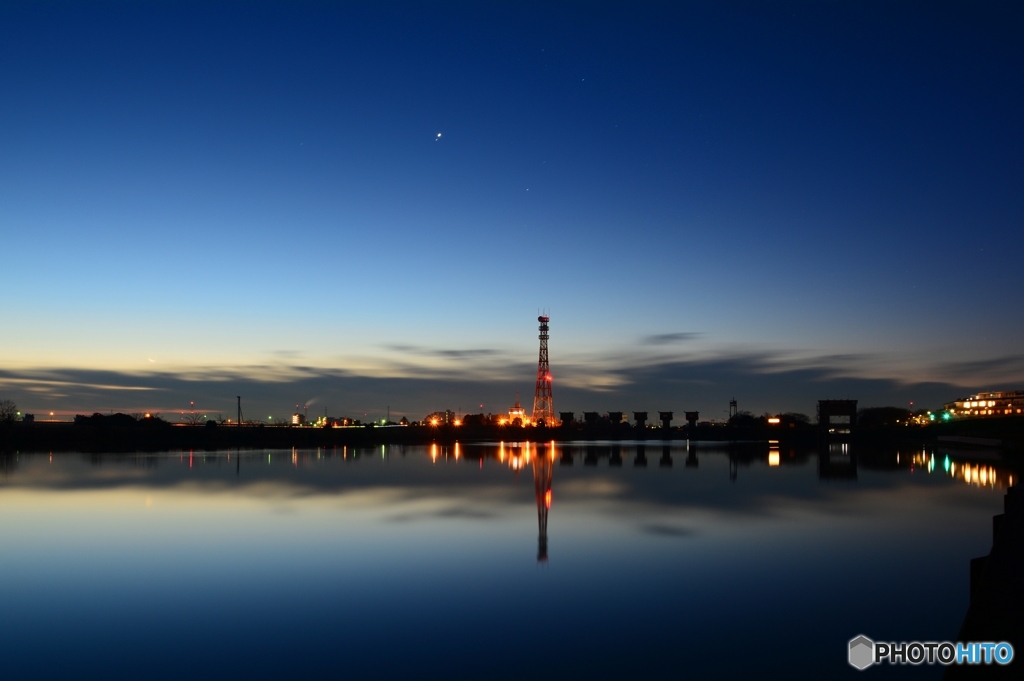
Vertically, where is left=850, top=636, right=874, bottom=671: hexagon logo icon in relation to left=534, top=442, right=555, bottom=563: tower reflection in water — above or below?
above

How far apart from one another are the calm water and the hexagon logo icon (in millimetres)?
202

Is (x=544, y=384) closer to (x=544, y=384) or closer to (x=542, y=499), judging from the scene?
(x=544, y=384)

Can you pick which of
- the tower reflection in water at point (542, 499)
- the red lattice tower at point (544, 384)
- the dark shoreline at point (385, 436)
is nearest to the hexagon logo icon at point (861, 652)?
the tower reflection in water at point (542, 499)

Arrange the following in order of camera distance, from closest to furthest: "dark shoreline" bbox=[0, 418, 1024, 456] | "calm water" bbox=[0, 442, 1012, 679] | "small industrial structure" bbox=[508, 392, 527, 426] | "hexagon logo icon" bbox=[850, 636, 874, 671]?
"hexagon logo icon" bbox=[850, 636, 874, 671] < "calm water" bbox=[0, 442, 1012, 679] < "dark shoreline" bbox=[0, 418, 1024, 456] < "small industrial structure" bbox=[508, 392, 527, 426]

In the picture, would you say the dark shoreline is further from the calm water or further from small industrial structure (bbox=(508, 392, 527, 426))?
the calm water

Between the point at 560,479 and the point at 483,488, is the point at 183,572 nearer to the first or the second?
the point at 483,488

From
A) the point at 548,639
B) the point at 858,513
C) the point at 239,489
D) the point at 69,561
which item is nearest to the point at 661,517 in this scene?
the point at 858,513

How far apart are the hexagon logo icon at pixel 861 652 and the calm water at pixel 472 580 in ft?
0.66

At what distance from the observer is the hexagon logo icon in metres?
11.2

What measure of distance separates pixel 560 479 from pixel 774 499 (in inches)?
553

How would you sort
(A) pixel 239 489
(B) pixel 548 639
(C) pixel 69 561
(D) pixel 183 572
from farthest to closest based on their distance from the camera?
1. (A) pixel 239 489
2. (C) pixel 69 561
3. (D) pixel 183 572
4. (B) pixel 548 639

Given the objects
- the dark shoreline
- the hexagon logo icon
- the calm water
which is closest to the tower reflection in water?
Answer: the calm water

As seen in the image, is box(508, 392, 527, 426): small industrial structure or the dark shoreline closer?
the dark shoreline

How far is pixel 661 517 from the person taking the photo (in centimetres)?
2834
